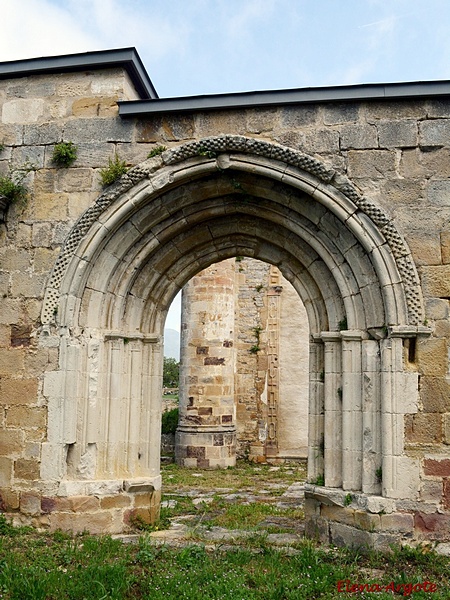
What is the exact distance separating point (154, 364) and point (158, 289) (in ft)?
2.72

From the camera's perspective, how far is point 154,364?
21.3 feet

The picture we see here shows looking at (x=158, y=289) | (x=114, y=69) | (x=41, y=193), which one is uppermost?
(x=114, y=69)

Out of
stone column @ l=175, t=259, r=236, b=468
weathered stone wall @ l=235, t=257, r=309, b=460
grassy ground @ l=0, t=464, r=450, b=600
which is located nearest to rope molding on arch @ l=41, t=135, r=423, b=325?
grassy ground @ l=0, t=464, r=450, b=600

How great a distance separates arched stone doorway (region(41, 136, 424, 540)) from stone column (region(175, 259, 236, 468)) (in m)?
5.32

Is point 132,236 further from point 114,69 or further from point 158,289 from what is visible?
point 114,69

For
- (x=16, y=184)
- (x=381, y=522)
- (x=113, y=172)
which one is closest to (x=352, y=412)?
(x=381, y=522)

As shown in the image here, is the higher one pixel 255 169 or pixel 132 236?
pixel 255 169

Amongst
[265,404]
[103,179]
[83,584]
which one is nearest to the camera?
[83,584]

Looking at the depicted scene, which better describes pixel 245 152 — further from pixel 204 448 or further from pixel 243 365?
pixel 243 365

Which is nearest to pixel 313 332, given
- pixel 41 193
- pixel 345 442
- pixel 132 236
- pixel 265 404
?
pixel 345 442

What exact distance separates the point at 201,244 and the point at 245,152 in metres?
1.26

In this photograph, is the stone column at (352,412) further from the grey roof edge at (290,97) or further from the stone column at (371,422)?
the grey roof edge at (290,97)

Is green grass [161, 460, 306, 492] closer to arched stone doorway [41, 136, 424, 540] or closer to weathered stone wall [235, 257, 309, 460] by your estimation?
weathered stone wall [235, 257, 309, 460]

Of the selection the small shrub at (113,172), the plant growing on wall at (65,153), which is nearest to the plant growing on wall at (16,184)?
the plant growing on wall at (65,153)
